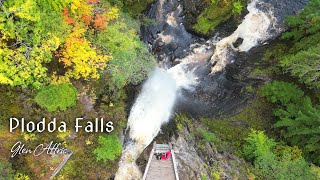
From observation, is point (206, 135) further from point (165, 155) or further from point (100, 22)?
point (100, 22)

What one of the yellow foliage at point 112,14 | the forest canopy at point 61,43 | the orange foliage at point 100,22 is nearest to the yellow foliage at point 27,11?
the forest canopy at point 61,43

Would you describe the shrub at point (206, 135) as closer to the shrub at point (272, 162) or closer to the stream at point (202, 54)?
the stream at point (202, 54)

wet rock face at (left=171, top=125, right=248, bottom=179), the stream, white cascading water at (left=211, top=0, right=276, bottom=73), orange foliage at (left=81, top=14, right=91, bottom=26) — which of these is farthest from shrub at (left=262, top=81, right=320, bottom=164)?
orange foliage at (left=81, top=14, right=91, bottom=26)

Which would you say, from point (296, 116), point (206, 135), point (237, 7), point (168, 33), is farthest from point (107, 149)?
point (237, 7)

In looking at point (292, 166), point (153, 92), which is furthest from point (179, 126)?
point (292, 166)

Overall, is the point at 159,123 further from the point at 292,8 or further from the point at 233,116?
the point at 292,8
